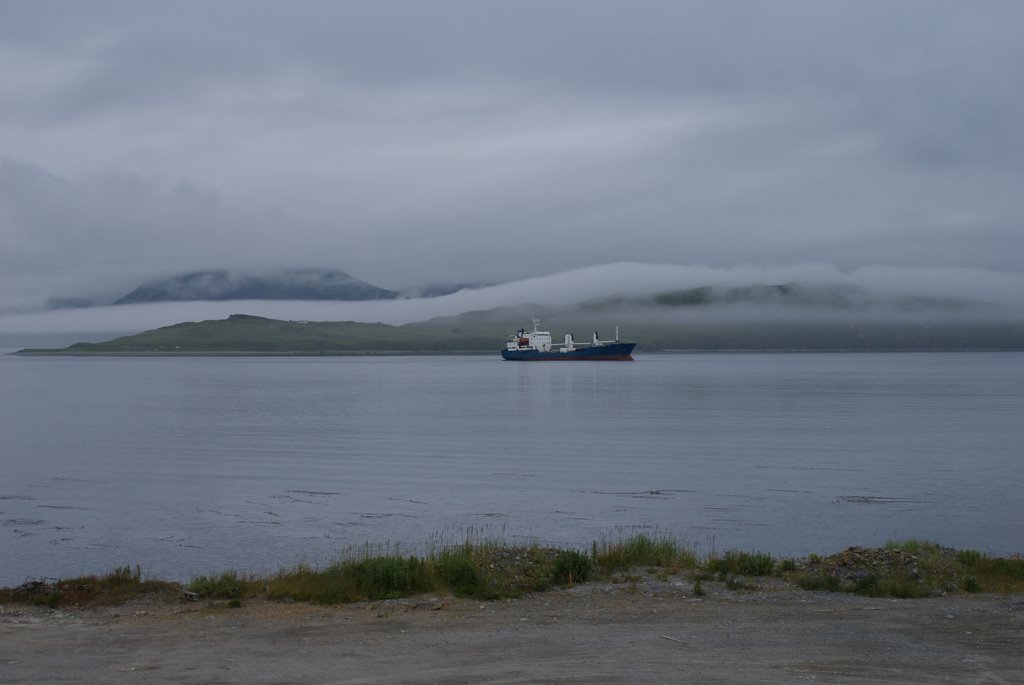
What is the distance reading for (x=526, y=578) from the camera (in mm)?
14727

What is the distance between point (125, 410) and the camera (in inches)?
2788

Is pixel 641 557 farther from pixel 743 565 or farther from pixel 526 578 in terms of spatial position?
pixel 526 578

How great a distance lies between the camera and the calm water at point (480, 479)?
859 inches

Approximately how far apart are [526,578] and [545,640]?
3.43 meters

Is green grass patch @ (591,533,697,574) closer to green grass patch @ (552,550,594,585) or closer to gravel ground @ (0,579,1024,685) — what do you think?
green grass patch @ (552,550,594,585)

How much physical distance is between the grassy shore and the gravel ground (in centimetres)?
38

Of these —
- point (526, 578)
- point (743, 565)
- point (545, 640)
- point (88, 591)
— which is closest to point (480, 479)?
point (743, 565)

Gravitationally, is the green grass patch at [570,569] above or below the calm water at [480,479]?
above

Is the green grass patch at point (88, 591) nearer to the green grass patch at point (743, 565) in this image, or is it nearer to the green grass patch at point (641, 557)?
the green grass patch at point (641, 557)

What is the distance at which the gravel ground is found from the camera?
9.91 metres

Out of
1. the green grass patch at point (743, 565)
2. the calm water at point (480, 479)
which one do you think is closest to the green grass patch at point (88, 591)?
the calm water at point (480, 479)

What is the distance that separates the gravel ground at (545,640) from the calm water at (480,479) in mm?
6070

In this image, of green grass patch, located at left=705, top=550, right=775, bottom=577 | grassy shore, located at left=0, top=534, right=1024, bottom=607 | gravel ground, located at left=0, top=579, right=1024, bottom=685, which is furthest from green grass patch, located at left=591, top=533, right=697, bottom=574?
gravel ground, located at left=0, top=579, right=1024, bottom=685

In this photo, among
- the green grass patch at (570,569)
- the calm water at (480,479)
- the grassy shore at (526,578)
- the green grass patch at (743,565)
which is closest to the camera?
the grassy shore at (526,578)
